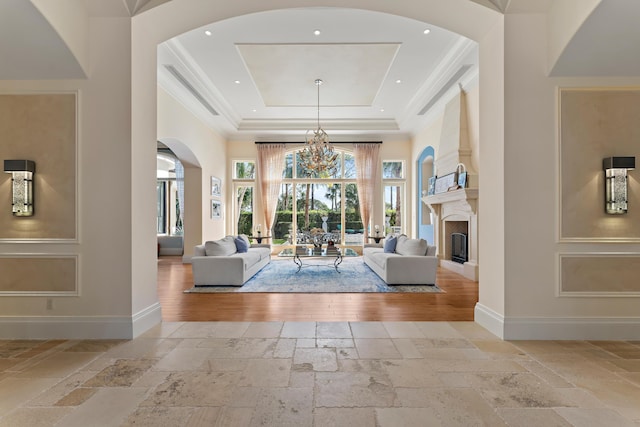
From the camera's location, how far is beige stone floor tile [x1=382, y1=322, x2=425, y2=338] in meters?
3.31

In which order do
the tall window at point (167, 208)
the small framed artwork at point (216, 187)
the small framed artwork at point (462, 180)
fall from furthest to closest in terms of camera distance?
the tall window at point (167, 208)
the small framed artwork at point (216, 187)
the small framed artwork at point (462, 180)

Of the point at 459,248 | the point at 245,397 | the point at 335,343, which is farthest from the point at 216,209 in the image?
the point at 245,397

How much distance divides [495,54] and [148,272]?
4.38 m

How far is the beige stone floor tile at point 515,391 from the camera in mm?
2088

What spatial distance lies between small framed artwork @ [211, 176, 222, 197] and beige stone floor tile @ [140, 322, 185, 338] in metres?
6.16

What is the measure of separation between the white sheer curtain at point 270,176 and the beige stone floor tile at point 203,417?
8.63 meters

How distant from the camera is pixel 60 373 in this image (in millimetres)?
2488

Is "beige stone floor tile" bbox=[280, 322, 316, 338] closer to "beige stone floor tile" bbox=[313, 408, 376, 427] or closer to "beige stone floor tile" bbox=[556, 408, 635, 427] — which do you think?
"beige stone floor tile" bbox=[313, 408, 376, 427]

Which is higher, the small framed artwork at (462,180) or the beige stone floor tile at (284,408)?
the small framed artwork at (462,180)

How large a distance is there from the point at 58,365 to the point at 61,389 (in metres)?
0.48

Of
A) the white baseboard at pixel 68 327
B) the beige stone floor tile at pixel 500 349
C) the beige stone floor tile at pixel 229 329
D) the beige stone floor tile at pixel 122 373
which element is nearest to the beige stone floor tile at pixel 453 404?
the beige stone floor tile at pixel 500 349

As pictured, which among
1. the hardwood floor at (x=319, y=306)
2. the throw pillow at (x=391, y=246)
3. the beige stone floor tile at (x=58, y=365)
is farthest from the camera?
the throw pillow at (x=391, y=246)

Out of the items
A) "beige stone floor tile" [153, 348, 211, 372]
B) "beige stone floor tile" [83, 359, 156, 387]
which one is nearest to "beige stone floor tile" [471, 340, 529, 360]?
"beige stone floor tile" [153, 348, 211, 372]

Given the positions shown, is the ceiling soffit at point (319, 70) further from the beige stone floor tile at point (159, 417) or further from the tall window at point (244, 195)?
the beige stone floor tile at point (159, 417)
